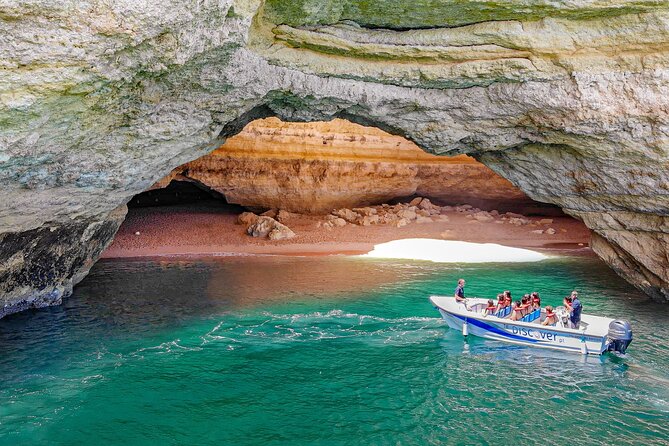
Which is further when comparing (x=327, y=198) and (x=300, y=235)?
(x=327, y=198)

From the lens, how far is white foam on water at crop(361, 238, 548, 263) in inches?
905

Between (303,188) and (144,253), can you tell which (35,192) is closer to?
(144,253)

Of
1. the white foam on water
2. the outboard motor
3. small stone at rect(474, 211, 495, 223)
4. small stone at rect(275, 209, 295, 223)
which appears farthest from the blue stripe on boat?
small stone at rect(474, 211, 495, 223)

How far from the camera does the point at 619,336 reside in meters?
12.3

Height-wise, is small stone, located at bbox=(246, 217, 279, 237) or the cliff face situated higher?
the cliff face

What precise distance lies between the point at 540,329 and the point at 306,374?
5.23 m

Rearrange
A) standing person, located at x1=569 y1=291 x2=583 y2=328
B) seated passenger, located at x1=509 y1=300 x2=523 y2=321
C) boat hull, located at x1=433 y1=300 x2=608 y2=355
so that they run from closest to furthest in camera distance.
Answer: boat hull, located at x1=433 y1=300 x2=608 y2=355, standing person, located at x1=569 y1=291 x2=583 y2=328, seated passenger, located at x1=509 y1=300 x2=523 y2=321

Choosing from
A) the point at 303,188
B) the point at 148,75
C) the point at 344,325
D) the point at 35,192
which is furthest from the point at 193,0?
the point at 303,188

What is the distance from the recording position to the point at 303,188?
2823 cm

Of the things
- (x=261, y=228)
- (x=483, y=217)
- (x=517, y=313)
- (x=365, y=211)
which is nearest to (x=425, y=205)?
(x=483, y=217)

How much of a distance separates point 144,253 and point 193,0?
17.2 m

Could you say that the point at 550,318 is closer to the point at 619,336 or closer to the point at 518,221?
the point at 619,336

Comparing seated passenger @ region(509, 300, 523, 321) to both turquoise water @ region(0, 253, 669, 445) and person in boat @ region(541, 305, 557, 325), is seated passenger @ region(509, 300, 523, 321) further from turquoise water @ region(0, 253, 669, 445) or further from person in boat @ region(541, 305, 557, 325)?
turquoise water @ region(0, 253, 669, 445)

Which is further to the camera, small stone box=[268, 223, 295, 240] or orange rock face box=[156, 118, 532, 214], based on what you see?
orange rock face box=[156, 118, 532, 214]
